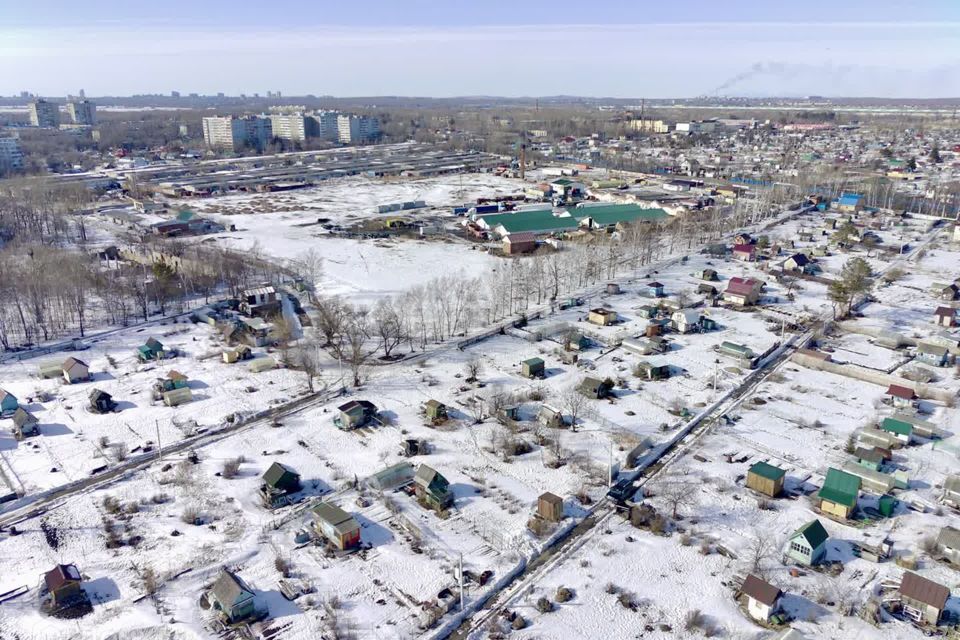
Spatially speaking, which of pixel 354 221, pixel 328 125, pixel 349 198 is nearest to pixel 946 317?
pixel 354 221

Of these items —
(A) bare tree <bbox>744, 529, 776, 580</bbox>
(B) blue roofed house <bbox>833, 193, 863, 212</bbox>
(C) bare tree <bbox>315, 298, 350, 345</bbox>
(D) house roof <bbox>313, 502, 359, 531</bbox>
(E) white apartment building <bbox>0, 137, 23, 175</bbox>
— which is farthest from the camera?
(E) white apartment building <bbox>0, 137, 23, 175</bbox>

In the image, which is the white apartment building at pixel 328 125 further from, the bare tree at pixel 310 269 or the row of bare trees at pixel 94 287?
the bare tree at pixel 310 269

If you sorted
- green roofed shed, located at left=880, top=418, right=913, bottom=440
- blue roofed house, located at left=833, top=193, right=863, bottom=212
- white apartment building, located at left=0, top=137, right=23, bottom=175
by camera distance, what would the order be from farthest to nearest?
white apartment building, located at left=0, top=137, right=23, bottom=175
blue roofed house, located at left=833, top=193, right=863, bottom=212
green roofed shed, located at left=880, top=418, right=913, bottom=440

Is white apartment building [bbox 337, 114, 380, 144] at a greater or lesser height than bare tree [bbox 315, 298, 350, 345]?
greater

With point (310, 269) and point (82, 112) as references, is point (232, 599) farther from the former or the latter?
point (82, 112)

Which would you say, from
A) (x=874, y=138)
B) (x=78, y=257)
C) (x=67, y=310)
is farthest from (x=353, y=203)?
(x=874, y=138)

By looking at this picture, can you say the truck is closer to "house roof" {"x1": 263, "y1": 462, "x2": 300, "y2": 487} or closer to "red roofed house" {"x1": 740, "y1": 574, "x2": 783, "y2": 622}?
"red roofed house" {"x1": 740, "y1": 574, "x2": 783, "y2": 622}

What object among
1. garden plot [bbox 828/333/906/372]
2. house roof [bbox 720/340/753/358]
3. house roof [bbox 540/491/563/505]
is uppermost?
house roof [bbox 720/340/753/358]

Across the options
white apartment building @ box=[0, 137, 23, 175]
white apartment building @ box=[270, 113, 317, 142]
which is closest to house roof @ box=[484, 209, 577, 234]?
white apartment building @ box=[0, 137, 23, 175]

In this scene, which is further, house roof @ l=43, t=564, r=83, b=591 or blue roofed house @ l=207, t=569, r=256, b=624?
house roof @ l=43, t=564, r=83, b=591
